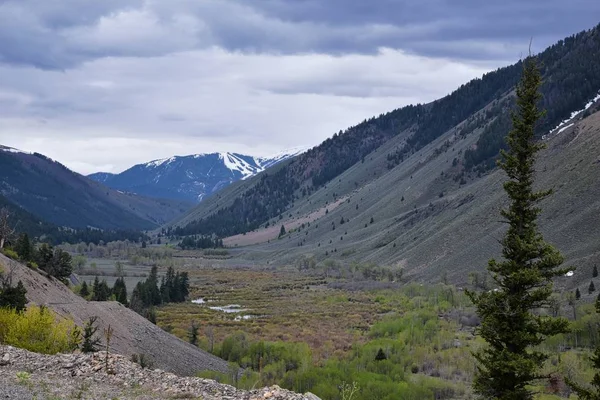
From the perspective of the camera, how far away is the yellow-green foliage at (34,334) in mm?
32188

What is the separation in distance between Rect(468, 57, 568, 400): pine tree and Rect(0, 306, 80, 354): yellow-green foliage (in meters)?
23.5

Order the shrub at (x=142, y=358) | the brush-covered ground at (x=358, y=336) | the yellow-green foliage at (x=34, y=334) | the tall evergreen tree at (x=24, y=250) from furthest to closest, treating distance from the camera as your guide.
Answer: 1. the tall evergreen tree at (x=24, y=250)
2. the brush-covered ground at (x=358, y=336)
3. the shrub at (x=142, y=358)
4. the yellow-green foliage at (x=34, y=334)

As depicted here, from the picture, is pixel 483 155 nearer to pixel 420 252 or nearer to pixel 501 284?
pixel 420 252

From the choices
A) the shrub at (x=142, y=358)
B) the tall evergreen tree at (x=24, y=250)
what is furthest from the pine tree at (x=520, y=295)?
the tall evergreen tree at (x=24, y=250)

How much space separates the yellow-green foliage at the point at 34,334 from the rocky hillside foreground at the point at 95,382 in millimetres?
7647

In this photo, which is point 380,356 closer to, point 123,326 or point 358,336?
point 358,336

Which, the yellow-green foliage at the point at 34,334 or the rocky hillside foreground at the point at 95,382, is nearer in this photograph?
the rocky hillside foreground at the point at 95,382

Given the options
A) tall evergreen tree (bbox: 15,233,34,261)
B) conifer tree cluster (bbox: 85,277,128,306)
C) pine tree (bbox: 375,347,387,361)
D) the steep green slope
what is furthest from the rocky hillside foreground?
the steep green slope

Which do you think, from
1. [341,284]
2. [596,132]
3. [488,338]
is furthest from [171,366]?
[596,132]

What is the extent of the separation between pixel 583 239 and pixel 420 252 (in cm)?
4214

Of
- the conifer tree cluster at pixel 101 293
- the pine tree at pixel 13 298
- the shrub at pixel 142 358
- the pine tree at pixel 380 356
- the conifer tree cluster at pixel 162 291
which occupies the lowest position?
the pine tree at pixel 380 356

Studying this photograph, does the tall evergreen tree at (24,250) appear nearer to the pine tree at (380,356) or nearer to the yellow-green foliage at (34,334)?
the yellow-green foliage at (34,334)

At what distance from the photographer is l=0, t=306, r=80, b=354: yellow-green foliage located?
106 ft

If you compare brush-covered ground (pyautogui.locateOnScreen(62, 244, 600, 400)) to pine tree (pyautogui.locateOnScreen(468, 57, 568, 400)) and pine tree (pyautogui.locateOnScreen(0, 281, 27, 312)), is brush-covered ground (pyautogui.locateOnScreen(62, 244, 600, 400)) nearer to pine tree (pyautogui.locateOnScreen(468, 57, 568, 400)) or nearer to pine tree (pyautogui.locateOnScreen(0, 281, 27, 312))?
pine tree (pyautogui.locateOnScreen(468, 57, 568, 400))
